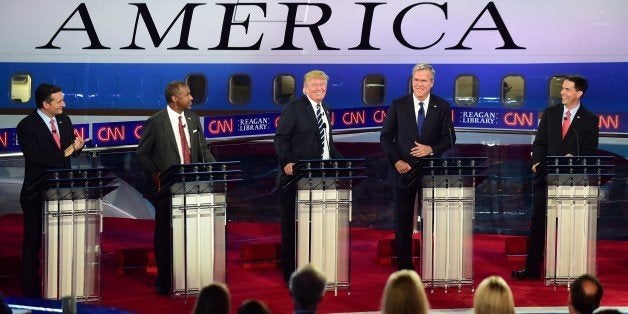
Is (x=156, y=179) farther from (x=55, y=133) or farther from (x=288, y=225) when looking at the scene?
(x=288, y=225)

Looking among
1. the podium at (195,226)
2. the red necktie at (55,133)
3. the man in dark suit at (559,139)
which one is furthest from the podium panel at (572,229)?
the red necktie at (55,133)

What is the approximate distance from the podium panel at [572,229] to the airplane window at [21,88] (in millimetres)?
8827

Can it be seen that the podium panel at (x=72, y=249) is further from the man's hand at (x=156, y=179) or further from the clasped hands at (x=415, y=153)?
the clasped hands at (x=415, y=153)

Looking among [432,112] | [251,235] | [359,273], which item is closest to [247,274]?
[359,273]

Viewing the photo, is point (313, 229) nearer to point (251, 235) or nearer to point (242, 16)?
point (251, 235)

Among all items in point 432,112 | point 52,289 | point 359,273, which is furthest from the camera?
point 359,273

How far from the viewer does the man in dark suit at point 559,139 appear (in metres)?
12.2

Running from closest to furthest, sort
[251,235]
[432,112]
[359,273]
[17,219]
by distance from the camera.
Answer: [432,112]
[359,273]
[251,235]
[17,219]

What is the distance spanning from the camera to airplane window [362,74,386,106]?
1672cm

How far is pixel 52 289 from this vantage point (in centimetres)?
1063

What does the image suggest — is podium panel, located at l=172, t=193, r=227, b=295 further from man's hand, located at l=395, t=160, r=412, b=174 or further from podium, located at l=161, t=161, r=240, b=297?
man's hand, located at l=395, t=160, r=412, b=174

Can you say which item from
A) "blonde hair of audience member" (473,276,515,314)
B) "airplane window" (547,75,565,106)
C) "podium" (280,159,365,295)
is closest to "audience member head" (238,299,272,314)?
"blonde hair of audience member" (473,276,515,314)

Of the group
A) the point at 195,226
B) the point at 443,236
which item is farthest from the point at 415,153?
the point at 195,226

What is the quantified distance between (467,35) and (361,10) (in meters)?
1.44
